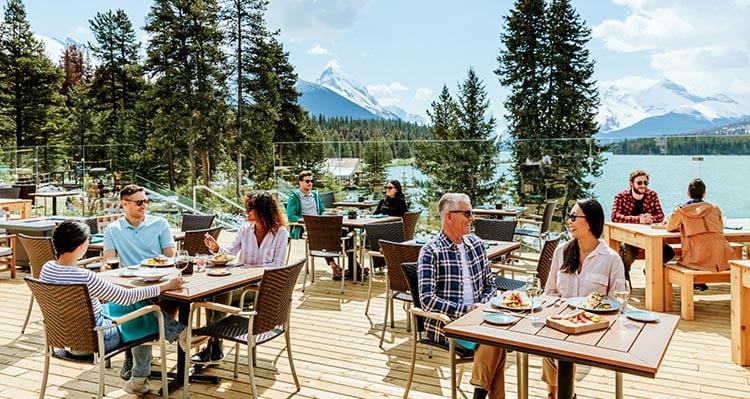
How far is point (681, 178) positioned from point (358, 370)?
6.72 metres

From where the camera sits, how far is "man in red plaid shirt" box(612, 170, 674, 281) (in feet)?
Result: 20.5

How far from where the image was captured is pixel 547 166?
30.1 feet

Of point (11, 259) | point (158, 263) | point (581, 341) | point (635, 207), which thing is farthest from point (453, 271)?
point (11, 259)

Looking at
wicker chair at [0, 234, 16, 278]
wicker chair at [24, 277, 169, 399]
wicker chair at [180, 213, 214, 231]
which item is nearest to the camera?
wicker chair at [24, 277, 169, 399]

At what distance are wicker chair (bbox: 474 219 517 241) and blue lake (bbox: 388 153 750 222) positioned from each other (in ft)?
11.1

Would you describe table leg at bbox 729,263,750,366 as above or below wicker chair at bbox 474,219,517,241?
below

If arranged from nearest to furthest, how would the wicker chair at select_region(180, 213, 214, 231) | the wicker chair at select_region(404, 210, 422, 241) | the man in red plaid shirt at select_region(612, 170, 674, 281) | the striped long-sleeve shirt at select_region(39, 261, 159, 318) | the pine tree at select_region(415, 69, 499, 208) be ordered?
the striped long-sleeve shirt at select_region(39, 261, 159, 318) → the wicker chair at select_region(180, 213, 214, 231) → the man in red plaid shirt at select_region(612, 170, 674, 281) → the wicker chair at select_region(404, 210, 422, 241) → the pine tree at select_region(415, 69, 499, 208)

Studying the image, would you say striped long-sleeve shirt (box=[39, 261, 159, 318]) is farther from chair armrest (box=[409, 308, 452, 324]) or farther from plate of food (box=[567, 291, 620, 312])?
plate of food (box=[567, 291, 620, 312])

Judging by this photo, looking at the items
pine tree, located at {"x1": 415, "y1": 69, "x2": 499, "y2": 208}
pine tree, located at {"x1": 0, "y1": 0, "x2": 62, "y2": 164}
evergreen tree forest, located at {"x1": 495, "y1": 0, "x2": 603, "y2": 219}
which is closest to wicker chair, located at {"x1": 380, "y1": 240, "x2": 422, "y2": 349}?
pine tree, located at {"x1": 415, "y1": 69, "x2": 499, "y2": 208}

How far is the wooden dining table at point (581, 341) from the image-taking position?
2.03 m

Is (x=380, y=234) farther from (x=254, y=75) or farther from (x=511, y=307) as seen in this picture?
(x=254, y=75)

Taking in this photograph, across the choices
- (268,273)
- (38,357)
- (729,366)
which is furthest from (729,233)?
(38,357)

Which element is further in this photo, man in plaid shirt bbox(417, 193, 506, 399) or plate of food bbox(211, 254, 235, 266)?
plate of food bbox(211, 254, 235, 266)

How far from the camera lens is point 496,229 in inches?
228
